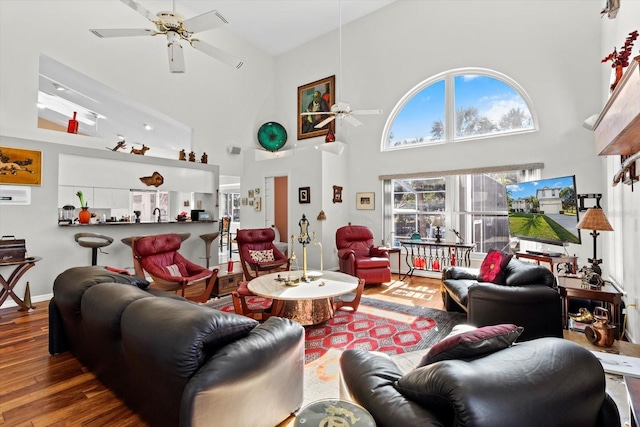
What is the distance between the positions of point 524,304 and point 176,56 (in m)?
4.26

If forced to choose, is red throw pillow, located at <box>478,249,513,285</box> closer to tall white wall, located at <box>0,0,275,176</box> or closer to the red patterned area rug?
the red patterned area rug

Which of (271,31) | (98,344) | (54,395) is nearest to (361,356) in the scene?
(98,344)

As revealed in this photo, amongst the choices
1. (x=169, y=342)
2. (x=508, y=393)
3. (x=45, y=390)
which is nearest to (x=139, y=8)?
(x=169, y=342)

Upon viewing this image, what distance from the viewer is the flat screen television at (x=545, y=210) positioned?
368 centimetres

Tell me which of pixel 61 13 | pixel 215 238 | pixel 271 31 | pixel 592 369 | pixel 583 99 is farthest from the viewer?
pixel 271 31

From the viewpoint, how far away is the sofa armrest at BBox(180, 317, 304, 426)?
4.37 ft

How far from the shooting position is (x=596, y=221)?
2.95m

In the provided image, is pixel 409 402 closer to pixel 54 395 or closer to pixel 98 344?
pixel 98 344

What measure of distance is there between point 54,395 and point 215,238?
425cm

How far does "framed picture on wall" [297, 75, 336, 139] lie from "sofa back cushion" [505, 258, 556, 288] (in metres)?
5.31

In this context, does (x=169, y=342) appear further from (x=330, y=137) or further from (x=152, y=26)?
(x=152, y=26)

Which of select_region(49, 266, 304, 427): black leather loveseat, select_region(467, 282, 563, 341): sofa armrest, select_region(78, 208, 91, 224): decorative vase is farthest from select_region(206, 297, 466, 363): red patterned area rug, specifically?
select_region(78, 208, 91, 224): decorative vase

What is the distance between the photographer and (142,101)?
5.76 metres

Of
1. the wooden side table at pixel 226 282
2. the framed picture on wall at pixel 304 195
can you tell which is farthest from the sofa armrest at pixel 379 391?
the framed picture on wall at pixel 304 195
